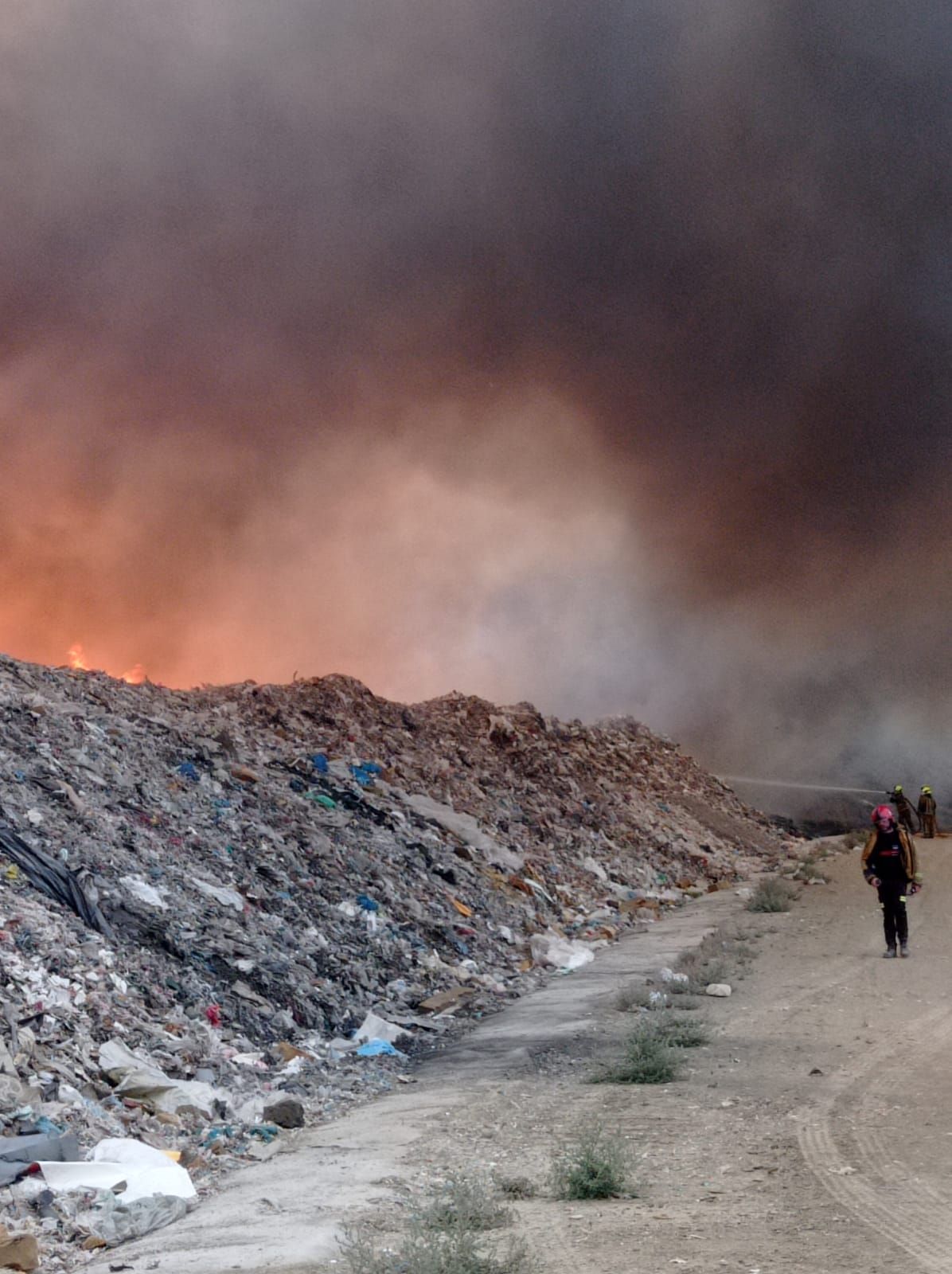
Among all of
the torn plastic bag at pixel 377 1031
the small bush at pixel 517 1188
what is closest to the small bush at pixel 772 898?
the torn plastic bag at pixel 377 1031

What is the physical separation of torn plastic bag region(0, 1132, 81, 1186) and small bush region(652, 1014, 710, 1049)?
4.23 meters

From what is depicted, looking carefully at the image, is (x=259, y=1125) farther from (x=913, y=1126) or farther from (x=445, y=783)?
(x=445, y=783)

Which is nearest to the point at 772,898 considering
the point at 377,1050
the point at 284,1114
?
the point at 377,1050

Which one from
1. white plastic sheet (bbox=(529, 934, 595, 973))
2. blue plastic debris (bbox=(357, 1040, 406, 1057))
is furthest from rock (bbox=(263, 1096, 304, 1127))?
white plastic sheet (bbox=(529, 934, 595, 973))

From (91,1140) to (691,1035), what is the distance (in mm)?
4560

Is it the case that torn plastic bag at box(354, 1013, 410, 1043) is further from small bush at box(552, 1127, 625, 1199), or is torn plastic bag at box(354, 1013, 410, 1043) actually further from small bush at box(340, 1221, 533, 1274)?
small bush at box(340, 1221, 533, 1274)

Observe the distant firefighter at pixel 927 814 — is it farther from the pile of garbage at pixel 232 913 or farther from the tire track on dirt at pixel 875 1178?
the tire track on dirt at pixel 875 1178

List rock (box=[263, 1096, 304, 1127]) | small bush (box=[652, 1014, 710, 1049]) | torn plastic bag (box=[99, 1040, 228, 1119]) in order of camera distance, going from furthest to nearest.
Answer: small bush (box=[652, 1014, 710, 1049]) < rock (box=[263, 1096, 304, 1127]) < torn plastic bag (box=[99, 1040, 228, 1119])

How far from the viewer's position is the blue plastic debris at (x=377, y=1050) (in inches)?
383

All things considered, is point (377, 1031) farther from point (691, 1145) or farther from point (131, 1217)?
point (131, 1217)

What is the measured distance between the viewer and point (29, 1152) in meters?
5.93

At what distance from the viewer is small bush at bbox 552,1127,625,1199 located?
219 inches

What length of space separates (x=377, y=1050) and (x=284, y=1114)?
2166 mm

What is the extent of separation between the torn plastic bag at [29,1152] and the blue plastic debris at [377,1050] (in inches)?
148
